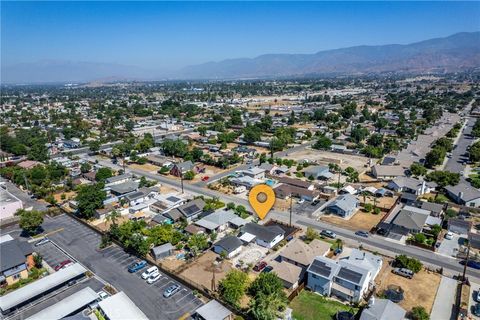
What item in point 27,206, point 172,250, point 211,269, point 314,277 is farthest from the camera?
point 27,206

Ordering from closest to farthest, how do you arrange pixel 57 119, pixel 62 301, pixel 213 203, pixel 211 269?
→ pixel 62 301, pixel 211 269, pixel 213 203, pixel 57 119

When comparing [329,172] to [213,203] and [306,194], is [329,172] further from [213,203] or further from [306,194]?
[213,203]

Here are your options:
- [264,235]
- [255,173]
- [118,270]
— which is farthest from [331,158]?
[118,270]

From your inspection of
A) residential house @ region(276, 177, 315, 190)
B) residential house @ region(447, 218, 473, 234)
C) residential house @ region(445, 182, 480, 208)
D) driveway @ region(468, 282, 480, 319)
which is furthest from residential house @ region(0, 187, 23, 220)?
residential house @ region(445, 182, 480, 208)

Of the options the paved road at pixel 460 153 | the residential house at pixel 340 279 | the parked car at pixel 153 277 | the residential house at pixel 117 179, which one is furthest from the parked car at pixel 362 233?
the residential house at pixel 117 179

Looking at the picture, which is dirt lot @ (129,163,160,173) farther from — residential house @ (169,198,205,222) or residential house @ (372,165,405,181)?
residential house @ (372,165,405,181)

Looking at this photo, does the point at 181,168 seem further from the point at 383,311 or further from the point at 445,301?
the point at 445,301

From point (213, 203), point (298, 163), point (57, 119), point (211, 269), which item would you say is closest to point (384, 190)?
point (298, 163)
